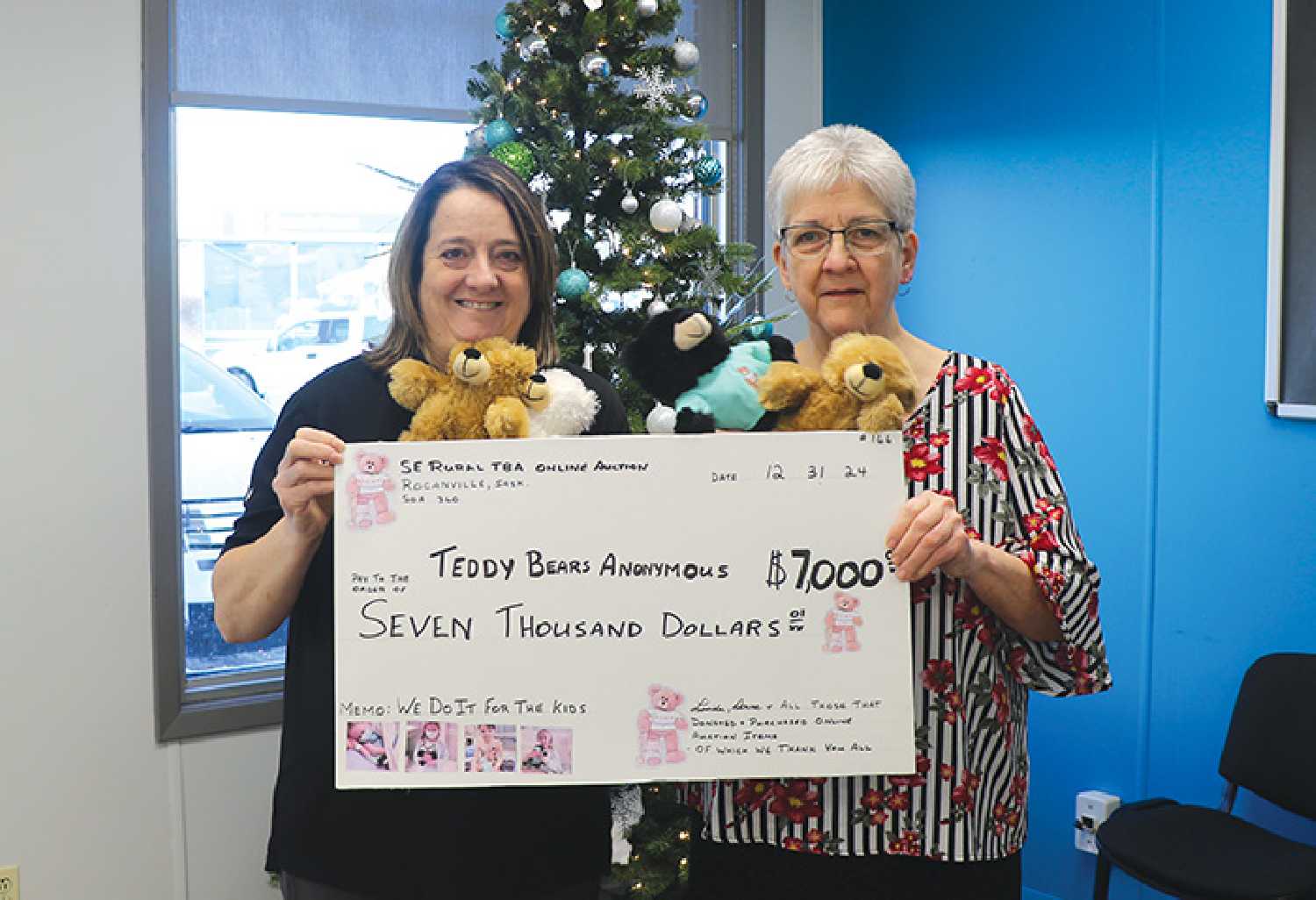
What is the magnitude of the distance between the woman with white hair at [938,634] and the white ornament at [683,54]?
1.40 meters

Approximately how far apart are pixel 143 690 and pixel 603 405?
1.87 meters

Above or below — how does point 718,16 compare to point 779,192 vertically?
above

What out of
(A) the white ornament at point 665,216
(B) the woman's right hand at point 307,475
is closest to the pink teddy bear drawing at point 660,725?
(B) the woman's right hand at point 307,475

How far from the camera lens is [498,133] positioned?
268 cm

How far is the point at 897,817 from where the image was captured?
141 centimetres

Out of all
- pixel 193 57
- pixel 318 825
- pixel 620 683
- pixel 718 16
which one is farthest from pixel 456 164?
pixel 718 16

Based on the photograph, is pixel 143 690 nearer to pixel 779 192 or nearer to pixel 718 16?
pixel 779 192

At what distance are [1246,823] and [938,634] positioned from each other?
1642mm

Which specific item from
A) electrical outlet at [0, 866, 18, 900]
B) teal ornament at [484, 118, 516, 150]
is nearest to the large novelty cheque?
teal ornament at [484, 118, 516, 150]

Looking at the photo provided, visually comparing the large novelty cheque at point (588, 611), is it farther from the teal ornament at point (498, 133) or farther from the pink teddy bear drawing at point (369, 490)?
the teal ornament at point (498, 133)

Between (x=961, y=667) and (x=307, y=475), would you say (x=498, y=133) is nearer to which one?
(x=307, y=475)

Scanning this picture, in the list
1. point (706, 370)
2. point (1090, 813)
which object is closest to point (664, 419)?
point (706, 370)

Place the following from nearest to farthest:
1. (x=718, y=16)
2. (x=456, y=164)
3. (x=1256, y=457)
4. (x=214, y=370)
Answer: (x=456, y=164) < (x=1256, y=457) < (x=214, y=370) < (x=718, y=16)

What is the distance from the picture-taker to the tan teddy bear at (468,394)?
147 centimetres
